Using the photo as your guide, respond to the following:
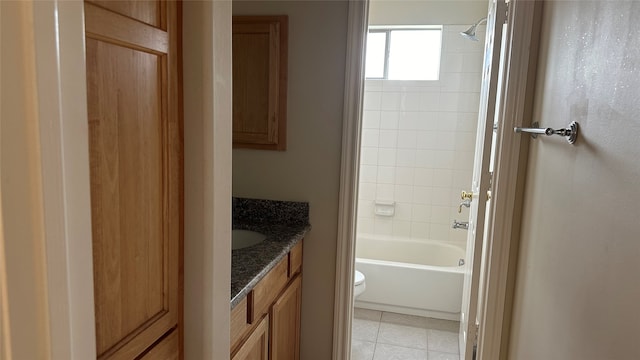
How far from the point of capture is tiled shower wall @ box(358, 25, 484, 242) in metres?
3.72

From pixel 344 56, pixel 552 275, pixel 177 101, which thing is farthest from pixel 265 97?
pixel 552 275

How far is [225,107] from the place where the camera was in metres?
1.01

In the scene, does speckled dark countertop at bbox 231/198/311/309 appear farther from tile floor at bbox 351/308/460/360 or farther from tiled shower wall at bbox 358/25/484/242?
tiled shower wall at bbox 358/25/484/242

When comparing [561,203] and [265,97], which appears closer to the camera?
[561,203]

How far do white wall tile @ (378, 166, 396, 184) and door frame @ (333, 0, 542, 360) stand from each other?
187 centimetres

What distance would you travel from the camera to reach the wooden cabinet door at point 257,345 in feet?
4.89

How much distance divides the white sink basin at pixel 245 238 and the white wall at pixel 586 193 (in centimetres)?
112

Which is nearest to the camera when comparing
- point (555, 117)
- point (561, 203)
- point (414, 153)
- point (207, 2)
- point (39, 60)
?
point (39, 60)

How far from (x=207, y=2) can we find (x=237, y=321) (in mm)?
951

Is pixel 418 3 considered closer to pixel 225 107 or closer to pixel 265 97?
pixel 265 97

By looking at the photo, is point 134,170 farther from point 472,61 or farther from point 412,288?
point 472,61

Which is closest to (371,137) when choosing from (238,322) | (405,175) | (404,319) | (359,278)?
(405,175)

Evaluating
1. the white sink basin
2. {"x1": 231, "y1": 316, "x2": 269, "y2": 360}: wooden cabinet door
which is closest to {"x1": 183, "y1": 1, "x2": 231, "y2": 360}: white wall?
{"x1": 231, "y1": 316, "x2": 269, "y2": 360}: wooden cabinet door

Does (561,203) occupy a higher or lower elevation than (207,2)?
lower
